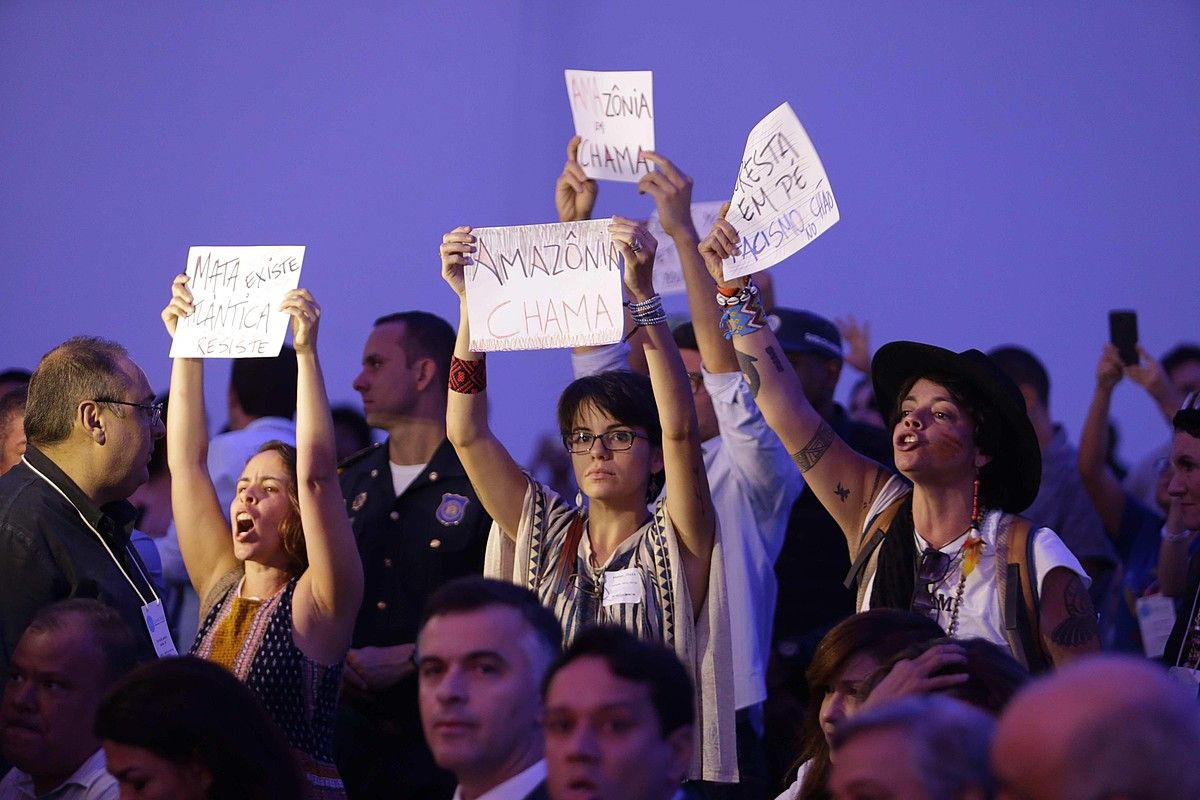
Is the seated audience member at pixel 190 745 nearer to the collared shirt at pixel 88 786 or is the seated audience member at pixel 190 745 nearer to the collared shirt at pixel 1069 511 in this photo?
the collared shirt at pixel 88 786

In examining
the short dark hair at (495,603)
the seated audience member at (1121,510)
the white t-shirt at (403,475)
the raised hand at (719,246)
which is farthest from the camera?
the seated audience member at (1121,510)

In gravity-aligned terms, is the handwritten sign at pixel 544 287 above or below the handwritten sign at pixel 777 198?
below

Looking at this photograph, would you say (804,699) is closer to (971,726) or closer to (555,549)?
(555,549)

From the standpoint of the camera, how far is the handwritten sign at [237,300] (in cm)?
389

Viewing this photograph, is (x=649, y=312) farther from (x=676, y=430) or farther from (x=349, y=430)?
(x=349, y=430)

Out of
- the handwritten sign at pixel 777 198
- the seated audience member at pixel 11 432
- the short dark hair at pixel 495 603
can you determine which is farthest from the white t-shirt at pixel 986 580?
the seated audience member at pixel 11 432

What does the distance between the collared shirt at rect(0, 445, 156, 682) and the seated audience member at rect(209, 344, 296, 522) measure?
4.61 feet

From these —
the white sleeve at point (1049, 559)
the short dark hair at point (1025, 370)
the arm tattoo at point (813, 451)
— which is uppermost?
the short dark hair at point (1025, 370)

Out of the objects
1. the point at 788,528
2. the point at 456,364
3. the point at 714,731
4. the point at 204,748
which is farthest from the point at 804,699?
the point at 204,748

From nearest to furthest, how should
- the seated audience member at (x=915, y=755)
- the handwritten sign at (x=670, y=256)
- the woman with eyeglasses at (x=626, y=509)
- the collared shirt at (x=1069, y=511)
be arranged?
the seated audience member at (x=915, y=755) < the woman with eyeglasses at (x=626, y=509) < the handwritten sign at (x=670, y=256) < the collared shirt at (x=1069, y=511)

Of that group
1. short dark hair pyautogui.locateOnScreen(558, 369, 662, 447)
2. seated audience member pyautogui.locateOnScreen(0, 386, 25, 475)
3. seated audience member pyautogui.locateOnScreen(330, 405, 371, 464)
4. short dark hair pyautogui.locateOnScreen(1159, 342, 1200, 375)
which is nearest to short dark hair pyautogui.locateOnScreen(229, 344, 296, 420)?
seated audience member pyautogui.locateOnScreen(330, 405, 371, 464)

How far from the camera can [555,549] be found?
3660 mm

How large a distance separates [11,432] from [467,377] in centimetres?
145

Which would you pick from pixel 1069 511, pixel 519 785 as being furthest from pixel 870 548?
pixel 1069 511
